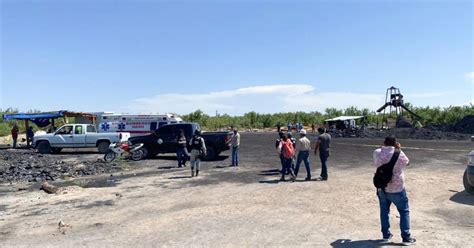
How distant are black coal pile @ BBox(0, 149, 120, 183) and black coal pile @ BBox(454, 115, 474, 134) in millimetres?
44595

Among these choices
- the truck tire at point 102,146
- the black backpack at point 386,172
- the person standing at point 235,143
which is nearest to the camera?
the black backpack at point 386,172

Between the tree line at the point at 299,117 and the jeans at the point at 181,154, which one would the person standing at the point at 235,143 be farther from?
the tree line at the point at 299,117

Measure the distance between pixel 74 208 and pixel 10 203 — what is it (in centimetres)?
238

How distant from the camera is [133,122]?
29109mm

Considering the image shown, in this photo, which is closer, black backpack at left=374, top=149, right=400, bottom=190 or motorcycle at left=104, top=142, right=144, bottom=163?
black backpack at left=374, top=149, right=400, bottom=190

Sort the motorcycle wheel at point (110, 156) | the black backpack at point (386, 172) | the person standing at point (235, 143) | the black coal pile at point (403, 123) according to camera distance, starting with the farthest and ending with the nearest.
Result: the black coal pile at point (403, 123), the motorcycle wheel at point (110, 156), the person standing at point (235, 143), the black backpack at point (386, 172)

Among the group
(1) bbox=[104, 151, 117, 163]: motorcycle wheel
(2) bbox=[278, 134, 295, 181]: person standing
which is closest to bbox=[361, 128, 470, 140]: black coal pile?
(1) bbox=[104, 151, 117, 163]: motorcycle wheel

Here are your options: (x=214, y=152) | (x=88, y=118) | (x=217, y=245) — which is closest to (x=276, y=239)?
(x=217, y=245)

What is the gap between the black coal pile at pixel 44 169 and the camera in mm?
16578

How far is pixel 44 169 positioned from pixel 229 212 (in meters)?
12.1

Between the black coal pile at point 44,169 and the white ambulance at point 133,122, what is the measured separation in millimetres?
7493

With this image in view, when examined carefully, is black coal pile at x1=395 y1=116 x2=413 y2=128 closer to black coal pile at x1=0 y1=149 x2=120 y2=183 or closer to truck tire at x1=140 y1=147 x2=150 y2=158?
truck tire at x1=140 y1=147 x2=150 y2=158

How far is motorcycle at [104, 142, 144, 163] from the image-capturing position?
840 inches

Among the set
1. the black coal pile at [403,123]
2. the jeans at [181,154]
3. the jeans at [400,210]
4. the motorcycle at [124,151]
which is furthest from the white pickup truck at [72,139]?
the black coal pile at [403,123]
